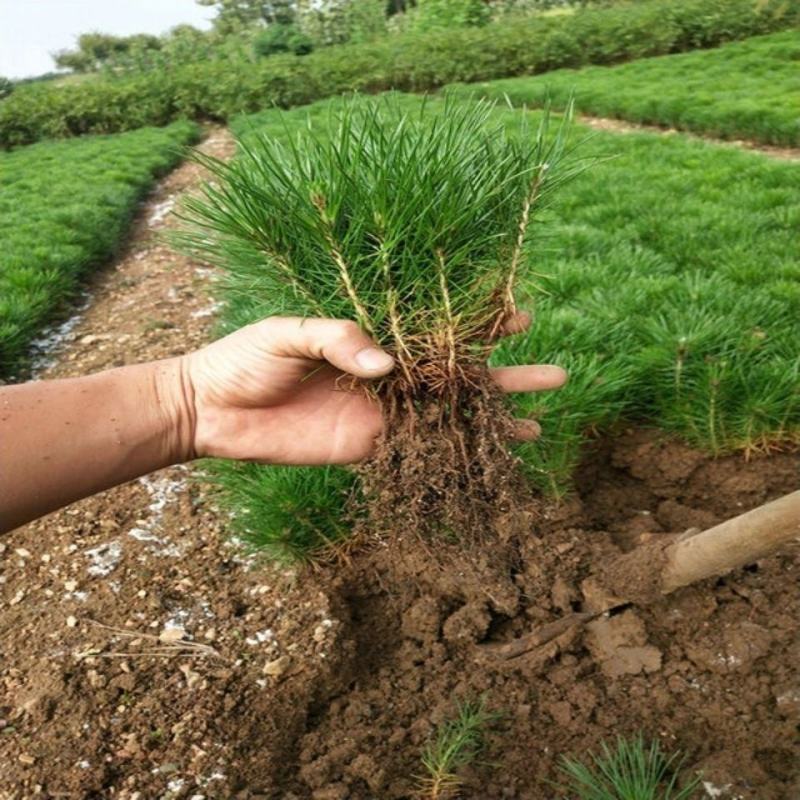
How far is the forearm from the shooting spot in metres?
1.81

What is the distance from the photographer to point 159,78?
1920cm

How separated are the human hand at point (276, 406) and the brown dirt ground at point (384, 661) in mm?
317

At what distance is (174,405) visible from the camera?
2.06m

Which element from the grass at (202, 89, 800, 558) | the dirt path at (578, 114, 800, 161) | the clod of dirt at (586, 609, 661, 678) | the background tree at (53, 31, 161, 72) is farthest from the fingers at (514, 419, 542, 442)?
the background tree at (53, 31, 161, 72)

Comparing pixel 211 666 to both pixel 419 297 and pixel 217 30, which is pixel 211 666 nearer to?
pixel 419 297

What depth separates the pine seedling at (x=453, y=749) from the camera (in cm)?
179

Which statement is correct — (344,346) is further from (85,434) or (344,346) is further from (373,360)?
(85,434)

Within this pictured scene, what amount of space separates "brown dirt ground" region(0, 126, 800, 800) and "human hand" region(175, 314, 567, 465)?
32 cm

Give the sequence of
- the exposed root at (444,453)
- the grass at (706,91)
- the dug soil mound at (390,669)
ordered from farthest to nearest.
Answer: the grass at (706,91) < the dug soil mound at (390,669) < the exposed root at (444,453)

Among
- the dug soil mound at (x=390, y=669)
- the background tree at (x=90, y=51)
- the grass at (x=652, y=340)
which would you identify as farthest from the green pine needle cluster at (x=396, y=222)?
the background tree at (x=90, y=51)

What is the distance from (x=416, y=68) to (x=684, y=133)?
9254 mm

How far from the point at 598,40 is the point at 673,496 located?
1725 centimetres

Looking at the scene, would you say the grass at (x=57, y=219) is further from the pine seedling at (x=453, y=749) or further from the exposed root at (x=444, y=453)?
the pine seedling at (x=453, y=749)

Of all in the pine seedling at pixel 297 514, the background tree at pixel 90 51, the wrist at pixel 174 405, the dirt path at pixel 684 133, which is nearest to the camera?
the wrist at pixel 174 405
